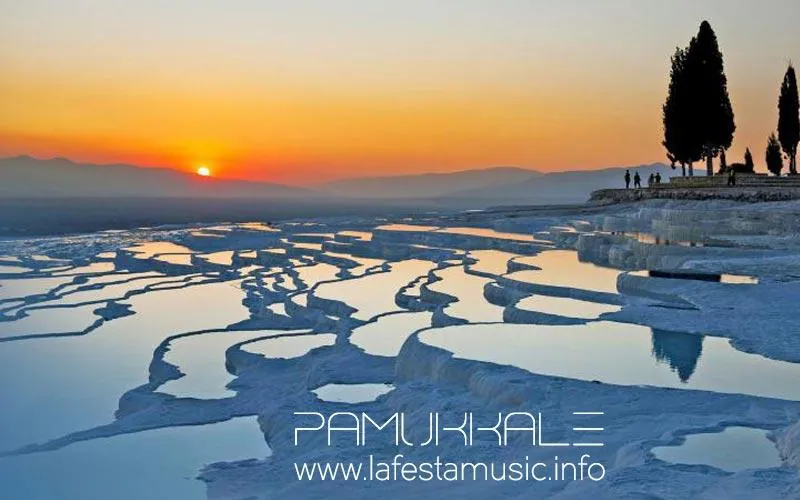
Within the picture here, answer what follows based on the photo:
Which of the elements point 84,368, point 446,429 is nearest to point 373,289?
point 84,368

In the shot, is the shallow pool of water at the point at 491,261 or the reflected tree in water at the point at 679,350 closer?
the reflected tree in water at the point at 679,350

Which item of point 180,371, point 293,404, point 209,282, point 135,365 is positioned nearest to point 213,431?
point 293,404

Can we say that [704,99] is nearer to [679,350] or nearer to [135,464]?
[679,350]

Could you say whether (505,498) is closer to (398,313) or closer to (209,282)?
(398,313)

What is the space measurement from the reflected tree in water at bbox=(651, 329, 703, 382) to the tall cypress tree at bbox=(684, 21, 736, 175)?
33.4 meters

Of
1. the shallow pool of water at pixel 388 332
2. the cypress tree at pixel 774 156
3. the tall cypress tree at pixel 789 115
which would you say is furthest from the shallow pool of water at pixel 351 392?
the cypress tree at pixel 774 156

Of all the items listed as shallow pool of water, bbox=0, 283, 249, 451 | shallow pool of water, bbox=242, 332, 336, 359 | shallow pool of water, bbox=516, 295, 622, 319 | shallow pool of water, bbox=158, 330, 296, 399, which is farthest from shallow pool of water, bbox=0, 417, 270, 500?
shallow pool of water, bbox=516, 295, 622, 319

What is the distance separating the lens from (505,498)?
24.6 ft

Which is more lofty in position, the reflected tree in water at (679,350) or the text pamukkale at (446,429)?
the reflected tree in water at (679,350)

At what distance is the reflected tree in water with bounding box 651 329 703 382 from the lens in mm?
Answer: 11402

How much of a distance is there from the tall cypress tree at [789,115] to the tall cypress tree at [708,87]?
13.7 ft

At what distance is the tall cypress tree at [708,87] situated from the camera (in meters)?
43.5

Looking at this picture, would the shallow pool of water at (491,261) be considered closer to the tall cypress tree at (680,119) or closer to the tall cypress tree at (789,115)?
the tall cypress tree at (680,119)

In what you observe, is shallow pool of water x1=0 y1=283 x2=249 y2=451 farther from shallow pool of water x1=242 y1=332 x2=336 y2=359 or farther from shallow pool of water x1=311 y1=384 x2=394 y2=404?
shallow pool of water x1=311 y1=384 x2=394 y2=404
